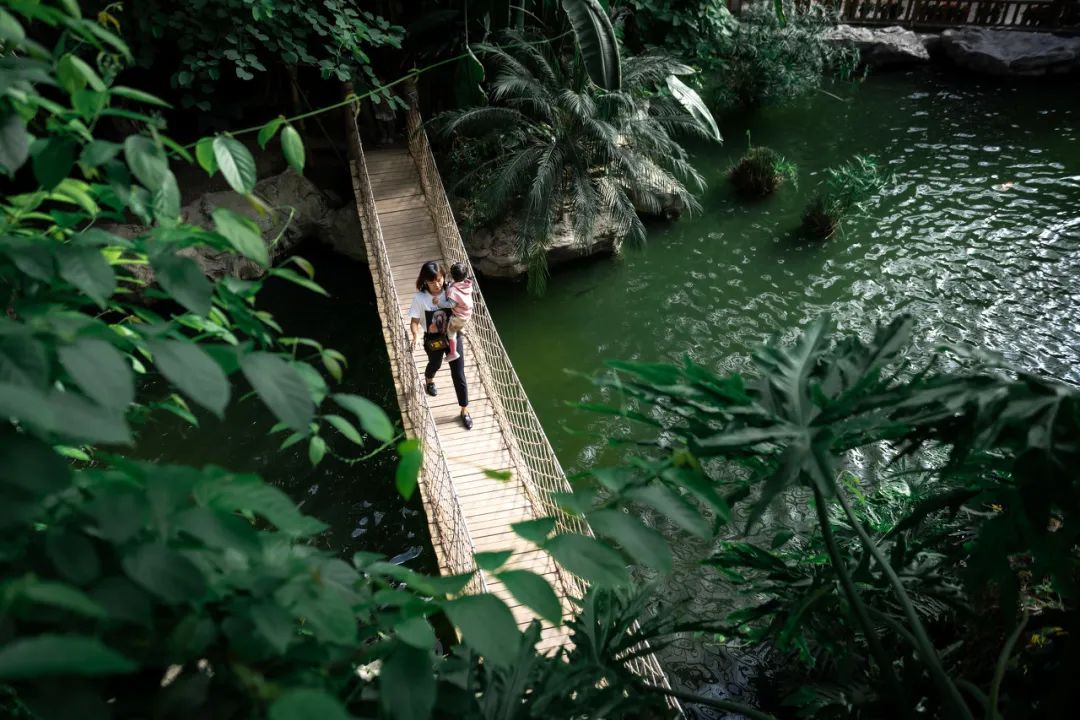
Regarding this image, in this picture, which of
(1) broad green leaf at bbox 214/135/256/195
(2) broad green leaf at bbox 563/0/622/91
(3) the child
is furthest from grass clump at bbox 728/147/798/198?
(1) broad green leaf at bbox 214/135/256/195

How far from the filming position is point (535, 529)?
2.52 ft

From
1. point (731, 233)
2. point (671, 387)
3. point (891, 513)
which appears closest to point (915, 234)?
point (731, 233)

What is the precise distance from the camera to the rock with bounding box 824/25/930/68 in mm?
8711

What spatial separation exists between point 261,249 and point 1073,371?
602cm

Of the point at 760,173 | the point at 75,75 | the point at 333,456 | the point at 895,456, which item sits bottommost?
the point at 333,456

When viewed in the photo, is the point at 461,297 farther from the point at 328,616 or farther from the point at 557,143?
the point at 328,616

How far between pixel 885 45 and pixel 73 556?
33.5ft

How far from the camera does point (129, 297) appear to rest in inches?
212

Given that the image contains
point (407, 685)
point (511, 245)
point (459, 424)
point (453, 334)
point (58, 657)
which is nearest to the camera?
point (58, 657)

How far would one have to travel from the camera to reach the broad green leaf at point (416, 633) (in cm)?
71

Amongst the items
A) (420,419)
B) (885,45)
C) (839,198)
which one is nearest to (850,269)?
(839,198)

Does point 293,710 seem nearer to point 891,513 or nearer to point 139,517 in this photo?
point 139,517

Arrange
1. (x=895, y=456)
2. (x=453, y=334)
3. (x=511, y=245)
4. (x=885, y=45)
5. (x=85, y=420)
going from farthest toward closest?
(x=885, y=45), (x=511, y=245), (x=453, y=334), (x=895, y=456), (x=85, y=420)

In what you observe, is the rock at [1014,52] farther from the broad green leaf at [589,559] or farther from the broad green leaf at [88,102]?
the broad green leaf at [88,102]
